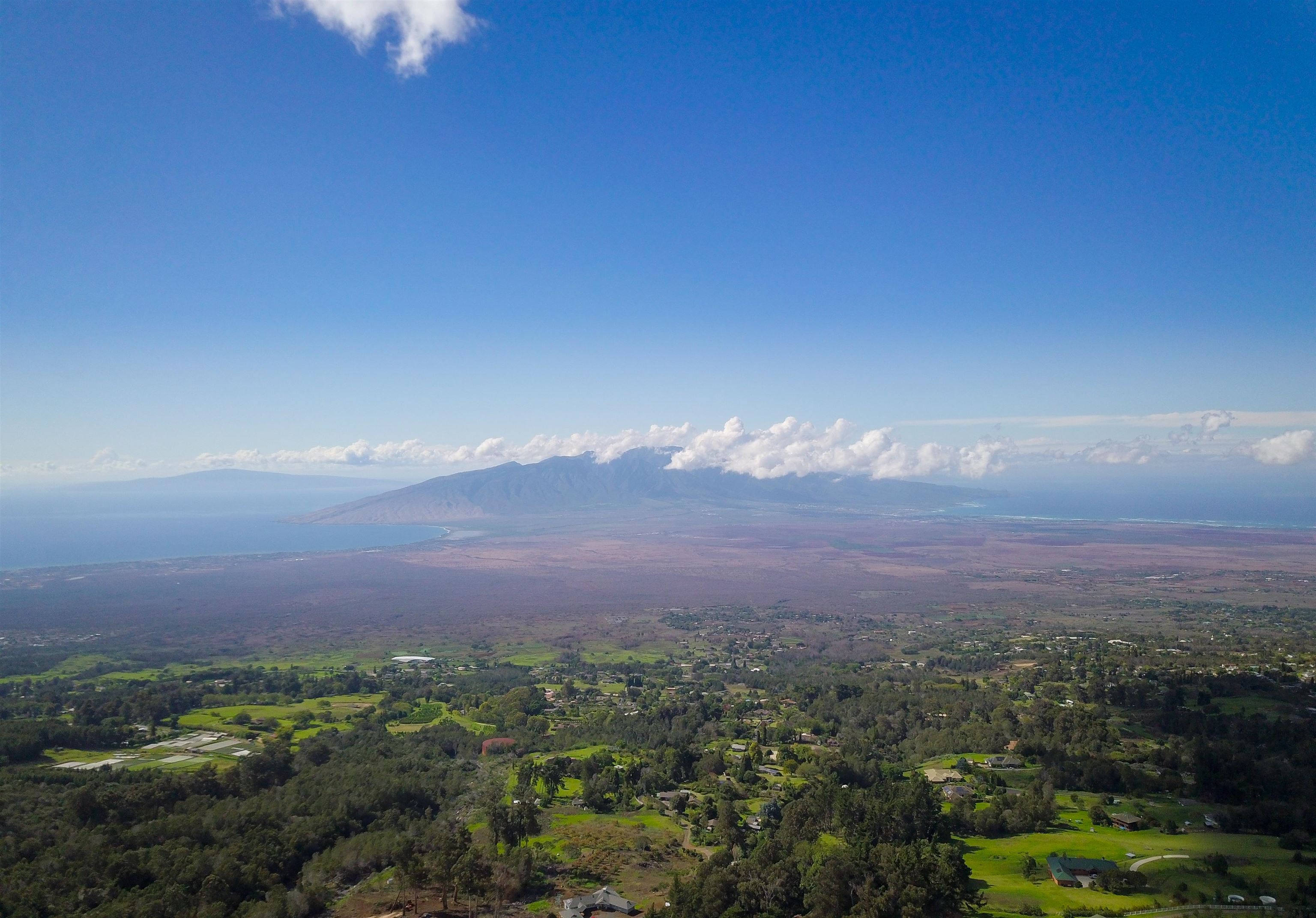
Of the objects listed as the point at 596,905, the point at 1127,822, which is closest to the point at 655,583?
the point at 1127,822

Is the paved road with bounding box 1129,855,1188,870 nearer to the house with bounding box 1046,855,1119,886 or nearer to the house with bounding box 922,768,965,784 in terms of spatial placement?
the house with bounding box 1046,855,1119,886

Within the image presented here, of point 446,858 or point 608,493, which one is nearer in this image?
point 446,858

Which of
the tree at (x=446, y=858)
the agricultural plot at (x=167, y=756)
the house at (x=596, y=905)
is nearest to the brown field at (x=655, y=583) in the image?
the agricultural plot at (x=167, y=756)

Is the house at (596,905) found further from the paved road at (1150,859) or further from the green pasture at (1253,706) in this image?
the green pasture at (1253,706)

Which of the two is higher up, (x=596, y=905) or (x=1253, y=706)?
(x=1253, y=706)

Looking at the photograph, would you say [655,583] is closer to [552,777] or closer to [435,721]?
[435,721]

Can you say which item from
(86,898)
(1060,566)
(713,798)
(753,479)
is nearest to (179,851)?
(86,898)

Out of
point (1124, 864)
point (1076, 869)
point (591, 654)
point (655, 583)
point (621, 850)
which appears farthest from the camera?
point (655, 583)

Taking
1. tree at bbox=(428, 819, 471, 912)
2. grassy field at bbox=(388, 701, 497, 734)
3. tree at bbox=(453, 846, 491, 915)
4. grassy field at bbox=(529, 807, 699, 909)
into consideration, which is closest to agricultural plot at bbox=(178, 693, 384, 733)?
grassy field at bbox=(388, 701, 497, 734)
